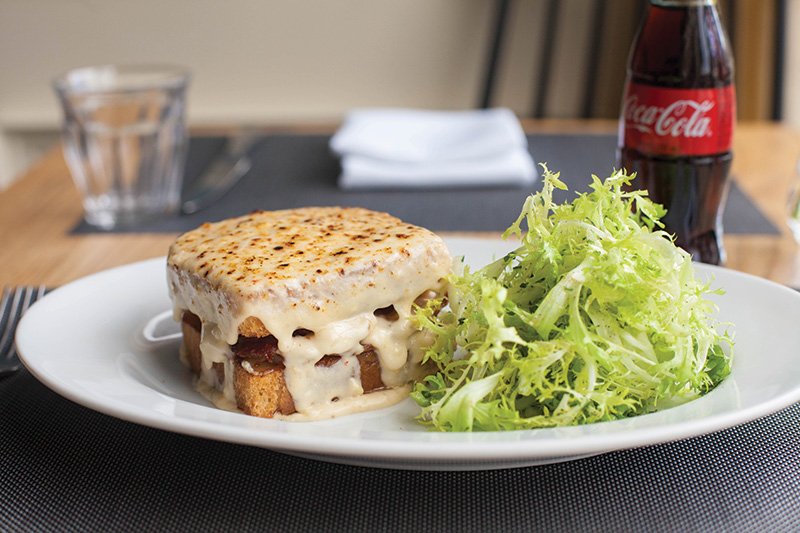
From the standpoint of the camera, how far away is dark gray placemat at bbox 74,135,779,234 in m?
2.17

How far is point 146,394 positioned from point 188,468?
102 millimetres

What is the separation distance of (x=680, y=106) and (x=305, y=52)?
291 centimetres

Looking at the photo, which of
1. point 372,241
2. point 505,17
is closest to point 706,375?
point 372,241

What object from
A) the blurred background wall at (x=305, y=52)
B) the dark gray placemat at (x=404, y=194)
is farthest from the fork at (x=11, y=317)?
the blurred background wall at (x=305, y=52)

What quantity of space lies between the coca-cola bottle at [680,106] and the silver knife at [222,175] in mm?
1083

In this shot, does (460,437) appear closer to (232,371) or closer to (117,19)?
(232,371)

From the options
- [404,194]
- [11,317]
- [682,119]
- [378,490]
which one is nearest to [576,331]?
[378,490]

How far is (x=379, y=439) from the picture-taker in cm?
96

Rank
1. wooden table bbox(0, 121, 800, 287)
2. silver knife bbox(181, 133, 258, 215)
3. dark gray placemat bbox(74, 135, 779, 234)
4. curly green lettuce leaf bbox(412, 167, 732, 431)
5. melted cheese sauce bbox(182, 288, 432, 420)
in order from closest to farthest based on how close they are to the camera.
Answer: curly green lettuce leaf bbox(412, 167, 732, 431) → melted cheese sauce bbox(182, 288, 432, 420) → wooden table bbox(0, 121, 800, 287) → dark gray placemat bbox(74, 135, 779, 234) → silver knife bbox(181, 133, 258, 215)

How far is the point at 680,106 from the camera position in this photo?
5.39 feet

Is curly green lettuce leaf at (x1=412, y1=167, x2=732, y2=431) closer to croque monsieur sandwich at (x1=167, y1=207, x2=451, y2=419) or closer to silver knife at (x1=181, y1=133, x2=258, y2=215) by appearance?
croque monsieur sandwich at (x1=167, y1=207, x2=451, y2=419)

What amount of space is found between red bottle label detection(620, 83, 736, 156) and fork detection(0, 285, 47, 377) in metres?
1.11

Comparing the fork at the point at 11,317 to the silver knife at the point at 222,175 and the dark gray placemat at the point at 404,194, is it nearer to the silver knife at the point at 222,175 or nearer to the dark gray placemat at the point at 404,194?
the dark gray placemat at the point at 404,194

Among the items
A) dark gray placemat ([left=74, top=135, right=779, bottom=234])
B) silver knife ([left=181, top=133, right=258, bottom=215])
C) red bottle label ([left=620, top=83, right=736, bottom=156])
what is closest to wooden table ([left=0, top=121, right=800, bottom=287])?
dark gray placemat ([left=74, top=135, right=779, bottom=234])
